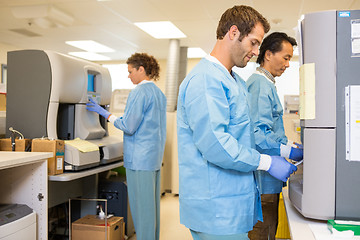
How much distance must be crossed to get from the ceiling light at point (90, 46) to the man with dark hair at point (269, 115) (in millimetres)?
4812

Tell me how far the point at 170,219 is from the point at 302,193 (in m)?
2.42

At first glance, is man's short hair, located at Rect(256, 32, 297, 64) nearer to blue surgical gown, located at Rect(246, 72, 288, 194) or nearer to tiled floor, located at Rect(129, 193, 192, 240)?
blue surgical gown, located at Rect(246, 72, 288, 194)

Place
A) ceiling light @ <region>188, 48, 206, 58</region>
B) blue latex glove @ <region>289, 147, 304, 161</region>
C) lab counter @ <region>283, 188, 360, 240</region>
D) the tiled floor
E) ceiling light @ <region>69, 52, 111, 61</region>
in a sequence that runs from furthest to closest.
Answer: ceiling light @ <region>69, 52, 111, 61</region>
ceiling light @ <region>188, 48, 206, 58</region>
the tiled floor
blue latex glove @ <region>289, 147, 304, 161</region>
lab counter @ <region>283, 188, 360, 240</region>

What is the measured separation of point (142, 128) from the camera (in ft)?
7.66

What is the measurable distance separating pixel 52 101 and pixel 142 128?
2.01 ft

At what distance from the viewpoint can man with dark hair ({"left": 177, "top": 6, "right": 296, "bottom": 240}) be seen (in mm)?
1048

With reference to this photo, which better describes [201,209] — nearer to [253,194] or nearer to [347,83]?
[253,194]

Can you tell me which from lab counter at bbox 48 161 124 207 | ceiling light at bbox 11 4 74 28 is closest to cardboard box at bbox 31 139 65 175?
lab counter at bbox 48 161 124 207

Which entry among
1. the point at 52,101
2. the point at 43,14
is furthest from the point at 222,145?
the point at 43,14

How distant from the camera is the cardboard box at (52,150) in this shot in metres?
1.86

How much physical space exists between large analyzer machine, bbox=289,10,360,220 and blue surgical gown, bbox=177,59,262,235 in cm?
20

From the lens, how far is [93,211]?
2.58 metres

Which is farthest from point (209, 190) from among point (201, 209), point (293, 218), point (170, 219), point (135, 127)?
point (170, 219)

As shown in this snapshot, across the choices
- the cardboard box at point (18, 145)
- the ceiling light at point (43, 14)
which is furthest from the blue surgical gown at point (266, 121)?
the ceiling light at point (43, 14)
